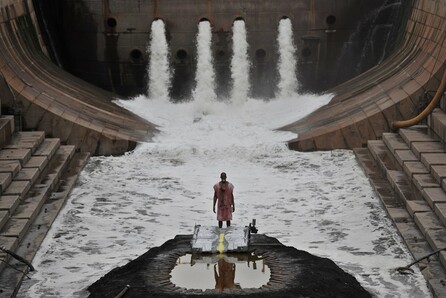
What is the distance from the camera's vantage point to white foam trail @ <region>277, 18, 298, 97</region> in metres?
37.8

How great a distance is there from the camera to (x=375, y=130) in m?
31.5

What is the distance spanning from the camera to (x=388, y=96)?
3209 centimetres

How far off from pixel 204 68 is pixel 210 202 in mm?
11626

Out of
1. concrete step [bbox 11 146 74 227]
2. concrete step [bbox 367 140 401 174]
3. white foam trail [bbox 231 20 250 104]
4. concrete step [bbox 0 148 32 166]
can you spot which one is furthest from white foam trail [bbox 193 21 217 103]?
concrete step [bbox 0 148 32 166]

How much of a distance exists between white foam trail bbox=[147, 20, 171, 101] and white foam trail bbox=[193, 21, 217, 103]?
3.36 feet

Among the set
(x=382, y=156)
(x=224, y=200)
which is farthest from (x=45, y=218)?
(x=382, y=156)

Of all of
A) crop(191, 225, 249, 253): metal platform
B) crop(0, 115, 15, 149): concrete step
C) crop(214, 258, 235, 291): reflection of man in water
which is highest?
crop(0, 115, 15, 149): concrete step

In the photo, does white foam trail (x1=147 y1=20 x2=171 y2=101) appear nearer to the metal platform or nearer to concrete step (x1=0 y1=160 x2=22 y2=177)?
concrete step (x1=0 y1=160 x2=22 y2=177)

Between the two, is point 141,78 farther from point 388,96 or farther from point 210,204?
point 210,204

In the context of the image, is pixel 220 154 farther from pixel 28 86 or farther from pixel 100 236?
pixel 100 236

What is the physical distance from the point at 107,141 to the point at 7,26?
4613 millimetres

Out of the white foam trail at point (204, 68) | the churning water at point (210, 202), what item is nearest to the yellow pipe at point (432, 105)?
the churning water at point (210, 202)

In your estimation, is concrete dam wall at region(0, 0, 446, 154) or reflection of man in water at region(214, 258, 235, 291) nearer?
reflection of man in water at region(214, 258, 235, 291)

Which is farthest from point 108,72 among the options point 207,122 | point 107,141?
point 107,141
